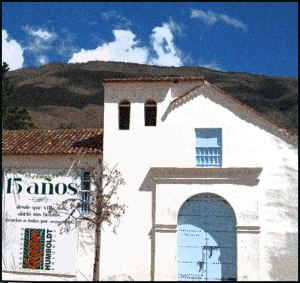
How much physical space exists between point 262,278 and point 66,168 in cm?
910

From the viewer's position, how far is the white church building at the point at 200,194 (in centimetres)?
1319

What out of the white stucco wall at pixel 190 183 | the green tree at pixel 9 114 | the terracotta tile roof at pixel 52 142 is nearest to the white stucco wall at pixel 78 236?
the terracotta tile roof at pixel 52 142

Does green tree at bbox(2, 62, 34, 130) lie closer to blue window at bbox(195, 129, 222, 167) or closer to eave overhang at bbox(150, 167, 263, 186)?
eave overhang at bbox(150, 167, 263, 186)

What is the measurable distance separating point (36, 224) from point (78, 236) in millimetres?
2037

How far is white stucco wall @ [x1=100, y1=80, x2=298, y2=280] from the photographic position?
517 inches

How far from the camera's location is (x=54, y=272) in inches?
587

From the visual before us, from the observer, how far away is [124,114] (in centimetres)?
1575

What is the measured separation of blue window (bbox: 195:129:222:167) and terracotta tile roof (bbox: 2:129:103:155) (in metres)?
4.19

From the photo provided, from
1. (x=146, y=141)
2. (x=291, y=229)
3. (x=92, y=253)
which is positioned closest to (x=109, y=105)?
(x=146, y=141)

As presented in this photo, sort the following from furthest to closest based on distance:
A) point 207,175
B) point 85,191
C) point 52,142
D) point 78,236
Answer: point 52,142 < point 85,191 < point 78,236 < point 207,175

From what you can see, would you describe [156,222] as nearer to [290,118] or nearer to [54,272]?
[54,272]

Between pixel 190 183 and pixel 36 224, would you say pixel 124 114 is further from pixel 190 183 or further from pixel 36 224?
pixel 36 224

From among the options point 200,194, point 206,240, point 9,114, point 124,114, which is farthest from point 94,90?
point 206,240

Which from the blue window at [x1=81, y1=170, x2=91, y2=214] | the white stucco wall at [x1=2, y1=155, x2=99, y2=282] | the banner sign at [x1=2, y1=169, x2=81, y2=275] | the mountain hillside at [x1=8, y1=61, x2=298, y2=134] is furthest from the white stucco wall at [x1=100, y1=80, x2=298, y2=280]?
the mountain hillside at [x1=8, y1=61, x2=298, y2=134]
